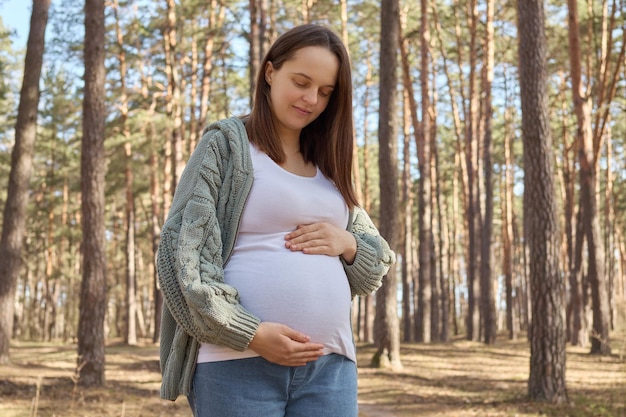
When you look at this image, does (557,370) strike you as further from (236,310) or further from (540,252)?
(236,310)

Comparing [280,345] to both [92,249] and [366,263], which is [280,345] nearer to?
[366,263]

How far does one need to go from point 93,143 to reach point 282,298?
10.0 m

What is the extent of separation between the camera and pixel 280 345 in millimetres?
2312

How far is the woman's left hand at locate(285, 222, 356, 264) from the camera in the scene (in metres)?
2.48

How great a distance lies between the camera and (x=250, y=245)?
2.45m

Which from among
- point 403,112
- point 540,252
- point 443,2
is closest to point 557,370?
point 540,252

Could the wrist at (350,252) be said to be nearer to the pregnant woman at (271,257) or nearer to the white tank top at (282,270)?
the pregnant woman at (271,257)

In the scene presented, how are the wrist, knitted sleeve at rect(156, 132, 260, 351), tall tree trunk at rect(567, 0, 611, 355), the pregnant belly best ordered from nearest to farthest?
1. knitted sleeve at rect(156, 132, 260, 351)
2. the pregnant belly
3. the wrist
4. tall tree trunk at rect(567, 0, 611, 355)

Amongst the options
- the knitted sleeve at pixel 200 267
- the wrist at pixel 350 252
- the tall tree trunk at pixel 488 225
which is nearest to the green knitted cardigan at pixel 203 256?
the knitted sleeve at pixel 200 267

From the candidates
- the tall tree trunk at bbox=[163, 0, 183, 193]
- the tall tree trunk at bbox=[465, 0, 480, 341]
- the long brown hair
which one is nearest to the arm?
the long brown hair

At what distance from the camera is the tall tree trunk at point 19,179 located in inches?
566

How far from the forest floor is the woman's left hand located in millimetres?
4342

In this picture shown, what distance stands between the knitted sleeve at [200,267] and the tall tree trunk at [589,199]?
55.9 ft

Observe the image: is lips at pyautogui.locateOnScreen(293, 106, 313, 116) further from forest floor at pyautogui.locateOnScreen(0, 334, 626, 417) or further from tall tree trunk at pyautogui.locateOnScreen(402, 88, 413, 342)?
tall tree trunk at pyautogui.locateOnScreen(402, 88, 413, 342)
